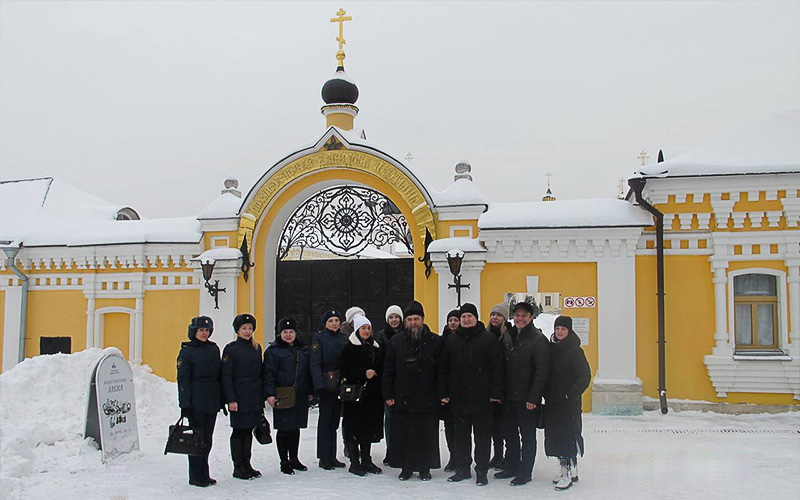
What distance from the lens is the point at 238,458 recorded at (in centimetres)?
629

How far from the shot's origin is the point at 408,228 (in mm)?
10648

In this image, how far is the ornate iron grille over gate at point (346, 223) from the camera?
10781 millimetres

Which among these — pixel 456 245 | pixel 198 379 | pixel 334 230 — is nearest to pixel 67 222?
pixel 334 230

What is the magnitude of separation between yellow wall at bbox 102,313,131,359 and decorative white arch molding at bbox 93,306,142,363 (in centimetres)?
6

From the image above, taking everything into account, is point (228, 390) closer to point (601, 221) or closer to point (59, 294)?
point (601, 221)

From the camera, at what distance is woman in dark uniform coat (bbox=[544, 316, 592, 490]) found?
593cm

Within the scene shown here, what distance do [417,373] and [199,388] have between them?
186 centimetres

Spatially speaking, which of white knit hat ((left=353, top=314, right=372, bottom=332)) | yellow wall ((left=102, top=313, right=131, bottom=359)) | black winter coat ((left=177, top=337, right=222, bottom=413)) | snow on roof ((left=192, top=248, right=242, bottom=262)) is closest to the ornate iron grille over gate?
snow on roof ((left=192, top=248, right=242, bottom=262))

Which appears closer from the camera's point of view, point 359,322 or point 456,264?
point 359,322

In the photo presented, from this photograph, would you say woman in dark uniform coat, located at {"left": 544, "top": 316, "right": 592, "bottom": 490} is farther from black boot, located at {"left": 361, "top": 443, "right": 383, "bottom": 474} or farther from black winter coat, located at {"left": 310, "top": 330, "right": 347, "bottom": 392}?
black winter coat, located at {"left": 310, "top": 330, "right": 347, "bottom": 392}

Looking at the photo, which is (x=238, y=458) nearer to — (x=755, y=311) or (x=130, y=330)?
(x=130, y=330)

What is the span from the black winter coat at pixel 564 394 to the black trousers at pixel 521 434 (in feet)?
0.50

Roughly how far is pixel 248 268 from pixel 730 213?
687 cm

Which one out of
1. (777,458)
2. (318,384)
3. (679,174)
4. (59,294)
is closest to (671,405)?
(777,458)
